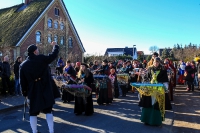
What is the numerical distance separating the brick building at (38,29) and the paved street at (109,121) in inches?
674

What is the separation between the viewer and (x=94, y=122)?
22.6 feet

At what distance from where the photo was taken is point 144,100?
646 centimetres

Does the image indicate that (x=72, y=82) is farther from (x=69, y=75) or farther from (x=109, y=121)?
(x=109, y=121)

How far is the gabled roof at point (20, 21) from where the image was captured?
26.6 metres

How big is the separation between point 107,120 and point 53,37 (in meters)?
22.2

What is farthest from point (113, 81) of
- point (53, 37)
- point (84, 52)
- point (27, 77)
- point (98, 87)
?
point (84, 52)

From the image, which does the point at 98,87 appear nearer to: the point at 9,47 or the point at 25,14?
the point at 9,47

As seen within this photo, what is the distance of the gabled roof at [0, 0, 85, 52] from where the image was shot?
26611 millimetres

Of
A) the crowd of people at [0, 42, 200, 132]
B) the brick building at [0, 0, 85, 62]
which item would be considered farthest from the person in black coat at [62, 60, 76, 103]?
the brick building at [0, 0, 85, 62]

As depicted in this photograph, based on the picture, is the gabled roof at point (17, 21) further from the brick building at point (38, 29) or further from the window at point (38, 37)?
the window at point (38, 37)

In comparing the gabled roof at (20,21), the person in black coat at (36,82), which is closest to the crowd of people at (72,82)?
the person in black coat at (36,82)

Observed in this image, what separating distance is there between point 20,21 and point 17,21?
75 cm

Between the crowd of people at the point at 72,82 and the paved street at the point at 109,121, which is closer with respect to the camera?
the crowd of people at the point at 72,82

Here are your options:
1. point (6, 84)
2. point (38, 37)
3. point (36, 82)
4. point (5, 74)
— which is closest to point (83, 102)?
point (36, 82)
